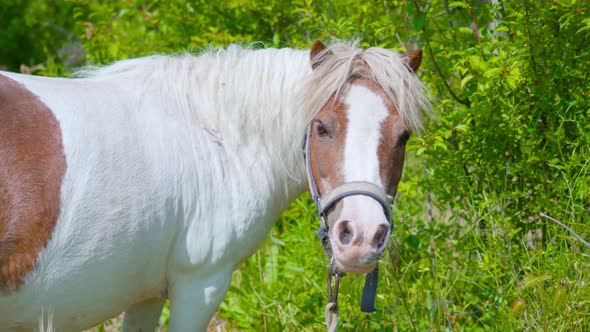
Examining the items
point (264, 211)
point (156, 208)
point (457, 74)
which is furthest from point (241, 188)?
point (457, 74)

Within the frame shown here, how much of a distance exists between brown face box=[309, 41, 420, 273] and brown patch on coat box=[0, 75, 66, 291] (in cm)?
98

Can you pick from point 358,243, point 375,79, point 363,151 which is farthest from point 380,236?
point 375,79

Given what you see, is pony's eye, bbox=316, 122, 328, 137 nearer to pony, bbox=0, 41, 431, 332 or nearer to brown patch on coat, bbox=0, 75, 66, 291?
pony, bbox=0, 41, 431, 332

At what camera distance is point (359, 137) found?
8.64 ft

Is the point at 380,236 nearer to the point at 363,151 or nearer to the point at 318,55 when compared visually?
the point at 363,151

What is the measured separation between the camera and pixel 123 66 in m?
3.12

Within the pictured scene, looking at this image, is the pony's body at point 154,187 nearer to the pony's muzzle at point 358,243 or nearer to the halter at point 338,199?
the halter at point 338,199

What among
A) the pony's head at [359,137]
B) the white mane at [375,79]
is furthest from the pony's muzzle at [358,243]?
the white mane at [375,79]

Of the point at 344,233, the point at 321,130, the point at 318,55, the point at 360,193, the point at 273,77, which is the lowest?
the point at 344,233

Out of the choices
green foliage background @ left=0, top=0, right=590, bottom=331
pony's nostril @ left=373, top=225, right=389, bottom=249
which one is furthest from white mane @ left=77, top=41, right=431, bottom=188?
green foliage background @ left=0, top=0, right=590, bottom=331

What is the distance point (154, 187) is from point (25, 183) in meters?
0.48

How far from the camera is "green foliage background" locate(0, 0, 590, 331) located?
3.36 meters

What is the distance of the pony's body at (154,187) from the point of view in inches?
101

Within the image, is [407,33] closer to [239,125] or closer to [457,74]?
[457,74]
